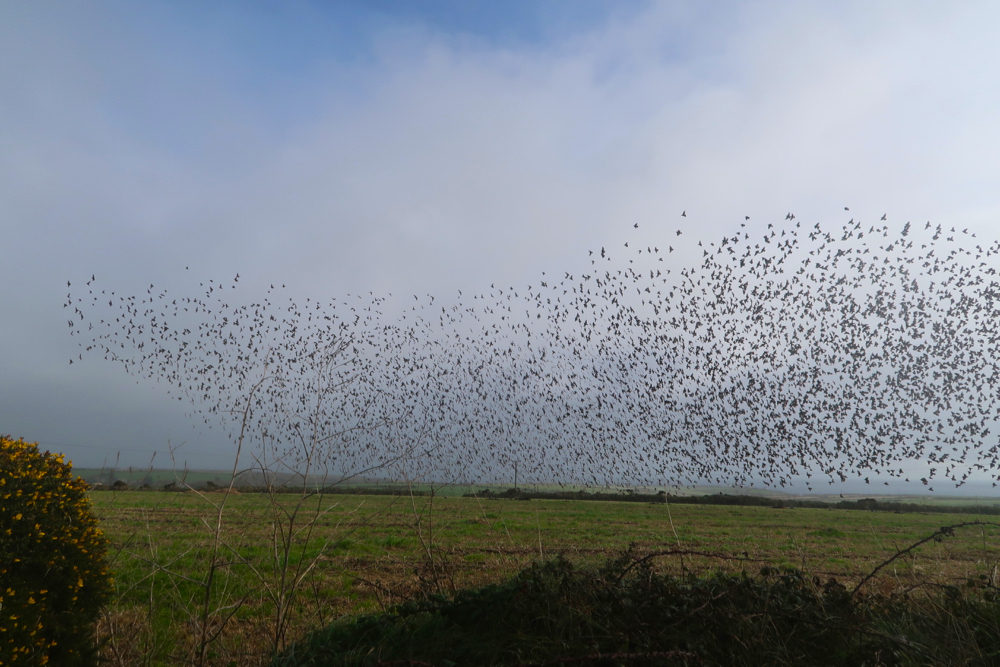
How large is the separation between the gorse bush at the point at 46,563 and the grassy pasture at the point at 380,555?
0.30 meters

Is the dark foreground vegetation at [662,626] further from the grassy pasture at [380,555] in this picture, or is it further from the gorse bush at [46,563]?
the gorse bush at [46,563]

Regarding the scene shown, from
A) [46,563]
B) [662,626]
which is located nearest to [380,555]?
[46,563]

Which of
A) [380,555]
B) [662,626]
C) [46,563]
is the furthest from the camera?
[380,555]

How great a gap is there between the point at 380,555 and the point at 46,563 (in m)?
13.3

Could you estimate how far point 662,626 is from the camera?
9.66 ft

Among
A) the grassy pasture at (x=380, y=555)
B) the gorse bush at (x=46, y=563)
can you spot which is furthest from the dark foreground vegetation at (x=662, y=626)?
the gorse bush at (x=46, y=563)

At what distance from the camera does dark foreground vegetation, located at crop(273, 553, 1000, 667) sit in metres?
2.78

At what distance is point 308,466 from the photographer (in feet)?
12.8

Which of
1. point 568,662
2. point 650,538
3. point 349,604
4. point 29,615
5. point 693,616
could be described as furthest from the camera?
point 650,538

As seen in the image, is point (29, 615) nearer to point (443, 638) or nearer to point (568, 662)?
point (443, 638)

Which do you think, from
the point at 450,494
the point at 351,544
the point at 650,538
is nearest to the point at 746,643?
the point at 450,494

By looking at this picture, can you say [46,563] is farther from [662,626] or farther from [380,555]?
[380,555]

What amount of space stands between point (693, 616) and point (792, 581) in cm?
86

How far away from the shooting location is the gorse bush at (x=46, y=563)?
14.4 ft
